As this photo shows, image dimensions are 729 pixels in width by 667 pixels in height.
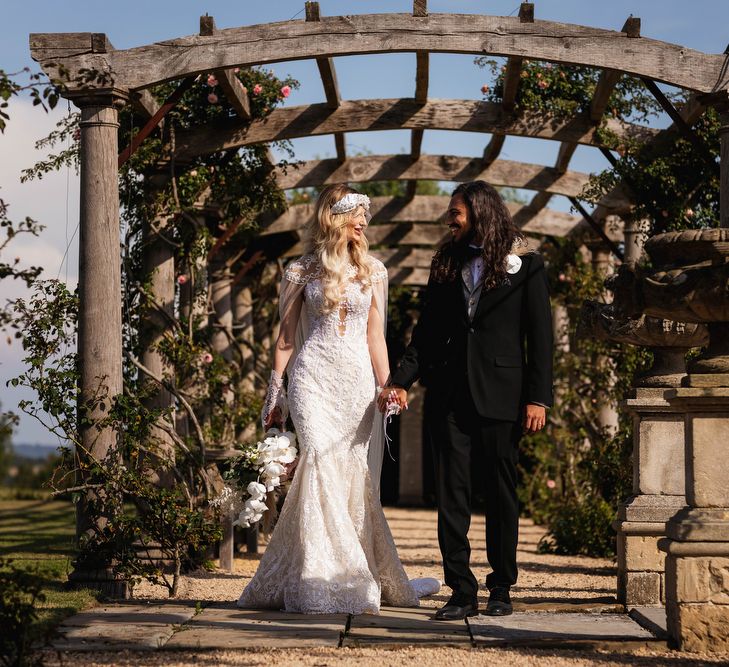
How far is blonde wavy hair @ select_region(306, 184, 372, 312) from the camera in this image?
18.2ft

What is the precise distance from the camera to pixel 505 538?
489cm

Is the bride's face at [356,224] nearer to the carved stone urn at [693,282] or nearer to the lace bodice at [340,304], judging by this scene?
the lace bodice at [340,304]

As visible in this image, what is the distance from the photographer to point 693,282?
4.08 m

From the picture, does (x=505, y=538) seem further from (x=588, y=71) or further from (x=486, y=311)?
(x=588, y=71)

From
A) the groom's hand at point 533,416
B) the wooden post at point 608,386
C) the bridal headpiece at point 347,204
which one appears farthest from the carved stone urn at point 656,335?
the wooden post at point 608,386

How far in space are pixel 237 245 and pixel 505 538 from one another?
22.6 ft

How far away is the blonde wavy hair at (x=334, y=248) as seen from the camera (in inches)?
218

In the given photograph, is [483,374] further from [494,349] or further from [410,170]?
[410,170]

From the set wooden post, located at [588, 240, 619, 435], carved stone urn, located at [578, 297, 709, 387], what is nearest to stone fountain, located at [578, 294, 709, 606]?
carved stone urn, located at [578, 297, 709, 387]

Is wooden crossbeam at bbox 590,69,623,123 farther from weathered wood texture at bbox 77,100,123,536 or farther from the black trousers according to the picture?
the black trousers

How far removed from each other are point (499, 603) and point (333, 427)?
1153 millimetres

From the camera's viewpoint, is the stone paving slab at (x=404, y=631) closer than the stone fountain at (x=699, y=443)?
No

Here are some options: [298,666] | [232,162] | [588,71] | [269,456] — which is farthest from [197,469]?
[588,71]

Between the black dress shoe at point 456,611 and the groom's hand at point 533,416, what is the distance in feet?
2.60
